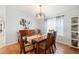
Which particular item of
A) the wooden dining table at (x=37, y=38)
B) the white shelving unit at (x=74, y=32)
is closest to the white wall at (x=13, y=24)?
the wooden dining table at (x=37, y=38)

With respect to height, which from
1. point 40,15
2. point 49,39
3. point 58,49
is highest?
point 40,15

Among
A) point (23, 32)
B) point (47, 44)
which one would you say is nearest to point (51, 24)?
point (47, 44)

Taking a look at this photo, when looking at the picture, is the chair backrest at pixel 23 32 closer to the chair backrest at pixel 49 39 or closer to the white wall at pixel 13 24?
the white wall at pixel 13 24

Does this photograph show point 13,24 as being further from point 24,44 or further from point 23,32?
point 24,44

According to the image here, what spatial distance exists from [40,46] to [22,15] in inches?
24.7

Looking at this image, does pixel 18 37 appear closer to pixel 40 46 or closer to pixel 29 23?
pixel 29 23

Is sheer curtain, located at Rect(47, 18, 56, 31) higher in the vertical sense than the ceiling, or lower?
lower

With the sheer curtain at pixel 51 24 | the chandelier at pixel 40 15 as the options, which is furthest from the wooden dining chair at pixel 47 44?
the chandelier at pixel 40 15

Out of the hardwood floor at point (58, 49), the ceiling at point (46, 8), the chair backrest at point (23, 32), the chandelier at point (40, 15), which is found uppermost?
the ceiling at point (46, 8)

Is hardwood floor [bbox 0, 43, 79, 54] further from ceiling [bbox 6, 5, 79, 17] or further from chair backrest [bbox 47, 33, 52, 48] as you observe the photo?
ceiling [bbox 6, 5, 79, 17]

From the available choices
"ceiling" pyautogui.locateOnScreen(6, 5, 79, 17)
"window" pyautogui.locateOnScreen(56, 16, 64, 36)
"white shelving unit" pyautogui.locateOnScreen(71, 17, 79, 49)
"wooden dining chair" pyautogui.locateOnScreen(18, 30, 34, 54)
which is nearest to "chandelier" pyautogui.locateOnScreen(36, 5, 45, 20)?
"ceiling" pyautogui.locateOnScreen(6, 5, 79, 17)

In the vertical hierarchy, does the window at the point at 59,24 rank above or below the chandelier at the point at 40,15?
below
